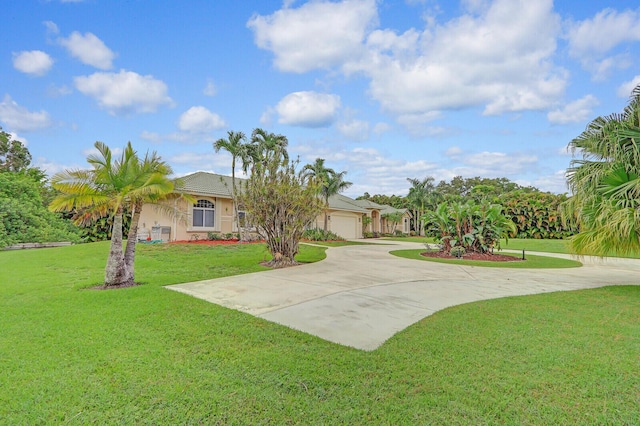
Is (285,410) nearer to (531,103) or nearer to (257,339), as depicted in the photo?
(257,339)

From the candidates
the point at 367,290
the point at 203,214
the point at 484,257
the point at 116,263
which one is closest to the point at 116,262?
the point at 116,263

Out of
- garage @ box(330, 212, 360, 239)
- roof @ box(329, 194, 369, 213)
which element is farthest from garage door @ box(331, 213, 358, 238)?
roof @ box(329, 194, 369, 213)

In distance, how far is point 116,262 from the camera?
7.11 metres

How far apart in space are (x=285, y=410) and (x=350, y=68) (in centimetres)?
1409

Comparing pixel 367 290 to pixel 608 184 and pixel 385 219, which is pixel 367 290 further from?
pixel 385 219

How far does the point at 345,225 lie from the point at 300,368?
2542 centimetres

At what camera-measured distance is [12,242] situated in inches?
648

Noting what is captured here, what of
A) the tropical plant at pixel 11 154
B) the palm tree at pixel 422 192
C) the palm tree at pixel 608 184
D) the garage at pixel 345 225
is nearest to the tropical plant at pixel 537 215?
the palm tree at pixel 422 192

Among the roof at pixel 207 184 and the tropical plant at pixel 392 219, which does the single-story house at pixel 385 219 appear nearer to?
the tropical plant at pixel 392 219

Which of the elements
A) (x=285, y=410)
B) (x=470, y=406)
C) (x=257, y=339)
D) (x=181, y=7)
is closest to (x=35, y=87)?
(x=181, y=7)

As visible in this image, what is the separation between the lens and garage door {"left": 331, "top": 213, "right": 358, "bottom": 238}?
27.4 m

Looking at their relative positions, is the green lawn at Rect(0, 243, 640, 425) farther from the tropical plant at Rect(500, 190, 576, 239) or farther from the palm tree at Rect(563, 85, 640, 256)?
the tropical plant at Rect(500, 190, 576, 239)

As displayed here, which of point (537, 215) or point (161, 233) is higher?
point (537, 215)

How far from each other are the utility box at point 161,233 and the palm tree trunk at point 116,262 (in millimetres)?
11370
